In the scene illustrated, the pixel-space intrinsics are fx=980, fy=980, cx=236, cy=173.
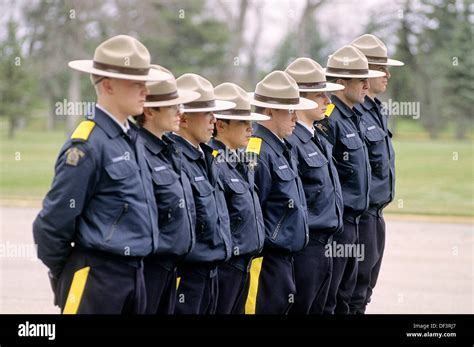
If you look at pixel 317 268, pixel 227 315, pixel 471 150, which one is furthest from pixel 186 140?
pixel 471 150

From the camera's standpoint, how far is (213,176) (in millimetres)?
5809

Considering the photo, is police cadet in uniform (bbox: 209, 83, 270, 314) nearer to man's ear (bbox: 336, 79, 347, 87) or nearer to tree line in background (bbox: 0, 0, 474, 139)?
man's ear (bbox: 336, 79, 347, 87)

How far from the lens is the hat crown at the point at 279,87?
671 centimetres

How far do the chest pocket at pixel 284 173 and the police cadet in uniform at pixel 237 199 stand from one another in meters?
0.20

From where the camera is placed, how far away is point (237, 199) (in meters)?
6.04

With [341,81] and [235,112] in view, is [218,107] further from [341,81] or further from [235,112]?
[341,81]

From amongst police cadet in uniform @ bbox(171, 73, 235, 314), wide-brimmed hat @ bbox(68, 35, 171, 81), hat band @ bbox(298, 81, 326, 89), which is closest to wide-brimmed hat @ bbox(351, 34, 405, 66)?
hat band @ bbox(298, 81, 326, 89)

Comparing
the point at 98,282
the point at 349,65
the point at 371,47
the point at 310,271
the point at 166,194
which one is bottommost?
the point at 310,271

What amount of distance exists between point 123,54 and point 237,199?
143 cm

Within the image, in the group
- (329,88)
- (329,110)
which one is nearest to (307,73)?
(329,88)

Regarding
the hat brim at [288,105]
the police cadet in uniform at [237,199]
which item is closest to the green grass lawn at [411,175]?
the hat brim at [288,105]

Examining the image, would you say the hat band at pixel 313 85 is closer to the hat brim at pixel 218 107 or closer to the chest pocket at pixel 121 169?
the hat brim at pixel 218 107

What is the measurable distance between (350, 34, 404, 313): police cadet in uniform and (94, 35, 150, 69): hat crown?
3504 millimetres

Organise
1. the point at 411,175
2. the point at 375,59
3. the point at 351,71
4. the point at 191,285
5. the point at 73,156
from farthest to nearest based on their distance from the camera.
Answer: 1. the point at 411,175
2. the point at 375,59
3. the point at 351,71
4. the point at 191,285
5. the point at 73,156
